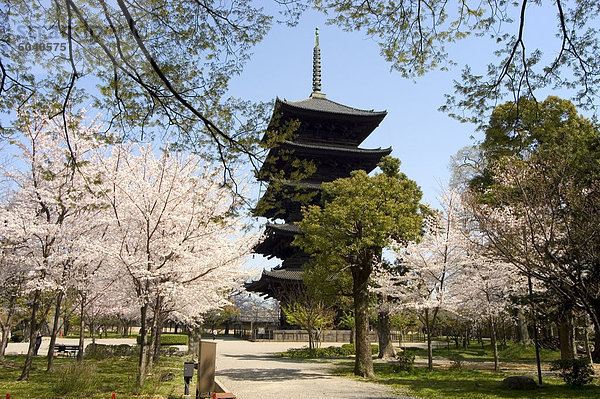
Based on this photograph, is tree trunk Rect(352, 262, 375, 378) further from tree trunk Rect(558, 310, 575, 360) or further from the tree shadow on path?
tree trunk Rect(558, 310, 575, 360)

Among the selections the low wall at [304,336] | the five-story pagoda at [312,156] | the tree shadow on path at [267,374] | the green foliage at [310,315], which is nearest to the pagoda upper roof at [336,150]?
the five-story pagoda at [312,156]

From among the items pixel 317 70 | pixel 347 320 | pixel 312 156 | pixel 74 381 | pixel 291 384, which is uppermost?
pixel 317 70

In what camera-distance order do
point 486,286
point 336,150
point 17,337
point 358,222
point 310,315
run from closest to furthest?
point 358,222 < point 486,286 < point 310,315 < point 336,150 < point 17,337

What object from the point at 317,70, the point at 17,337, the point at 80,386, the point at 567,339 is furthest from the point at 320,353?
the point at 17,337

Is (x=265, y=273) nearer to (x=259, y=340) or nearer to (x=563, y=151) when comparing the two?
(x=259, y=340)

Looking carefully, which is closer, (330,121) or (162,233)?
(162,233)

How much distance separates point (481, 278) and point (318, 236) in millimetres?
6832

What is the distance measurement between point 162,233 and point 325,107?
84.8 ft

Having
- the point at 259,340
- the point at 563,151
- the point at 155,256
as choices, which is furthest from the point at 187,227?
the point at 259,340

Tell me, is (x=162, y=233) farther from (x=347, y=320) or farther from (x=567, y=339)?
(x=347, y=320)

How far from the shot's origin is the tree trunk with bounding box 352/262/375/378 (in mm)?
15078

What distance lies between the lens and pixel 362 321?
15570 millimetres

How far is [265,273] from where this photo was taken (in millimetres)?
29984

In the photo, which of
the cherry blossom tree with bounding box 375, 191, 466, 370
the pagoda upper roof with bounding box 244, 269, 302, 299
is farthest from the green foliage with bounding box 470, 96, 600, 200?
the pagoda upper roof with bounding box 244, 269, 302, 299
